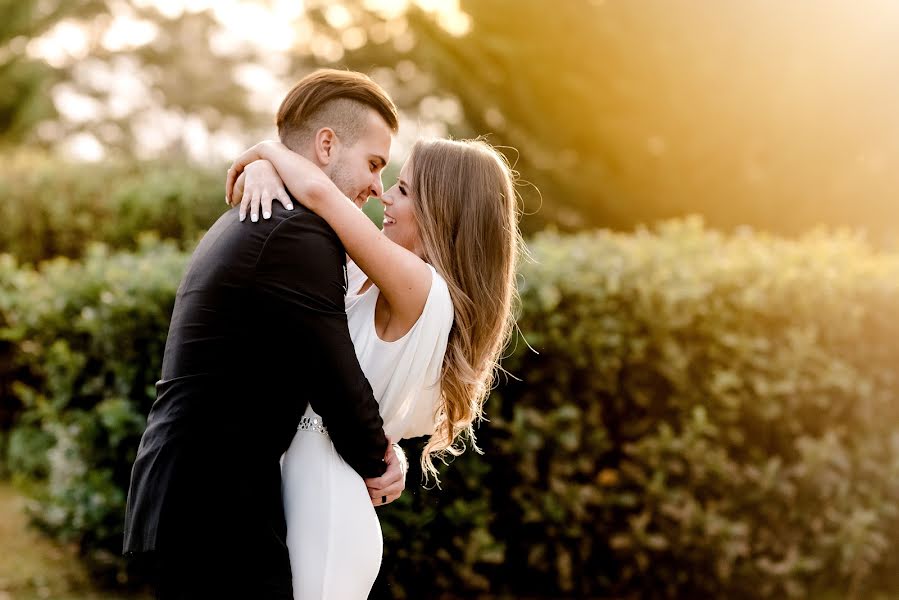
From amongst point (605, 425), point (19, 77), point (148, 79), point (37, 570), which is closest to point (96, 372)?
point (37, 570)

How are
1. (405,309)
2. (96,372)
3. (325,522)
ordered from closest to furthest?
(325,522)
(405,309)
(96,372)

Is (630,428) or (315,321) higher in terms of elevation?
(630,428)

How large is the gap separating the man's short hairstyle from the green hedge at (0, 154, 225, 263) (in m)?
5.25

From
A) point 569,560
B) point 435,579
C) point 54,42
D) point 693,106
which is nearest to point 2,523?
point 435,579

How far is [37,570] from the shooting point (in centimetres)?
570

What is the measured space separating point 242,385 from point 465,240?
0.82m

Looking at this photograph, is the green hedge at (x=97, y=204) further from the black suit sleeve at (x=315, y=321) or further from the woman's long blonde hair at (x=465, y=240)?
the black suit sleeve at (x=315, y=321)

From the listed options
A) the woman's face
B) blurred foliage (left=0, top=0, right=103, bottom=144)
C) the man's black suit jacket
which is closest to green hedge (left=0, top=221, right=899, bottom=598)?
the woman's face

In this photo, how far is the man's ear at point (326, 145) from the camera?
2.90 metres

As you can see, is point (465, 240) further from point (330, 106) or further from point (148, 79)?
point (148, 79)

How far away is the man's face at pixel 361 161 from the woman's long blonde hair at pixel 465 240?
13cm

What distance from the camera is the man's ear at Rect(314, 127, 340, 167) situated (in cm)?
290

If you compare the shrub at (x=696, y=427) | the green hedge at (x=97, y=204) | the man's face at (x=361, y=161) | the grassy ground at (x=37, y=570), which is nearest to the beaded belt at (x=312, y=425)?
the man's face at (x=361, y=161)

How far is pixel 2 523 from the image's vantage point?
6652 mm
